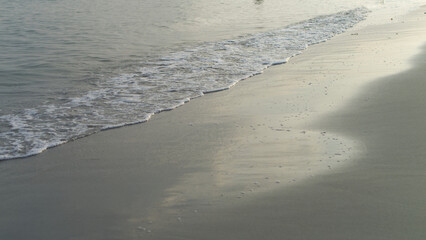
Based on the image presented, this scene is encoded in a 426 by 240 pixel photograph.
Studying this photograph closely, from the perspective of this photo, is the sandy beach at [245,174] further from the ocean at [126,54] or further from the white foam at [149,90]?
the ocean at [126,54]

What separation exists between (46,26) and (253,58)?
8480 mm

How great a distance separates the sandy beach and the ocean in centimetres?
74

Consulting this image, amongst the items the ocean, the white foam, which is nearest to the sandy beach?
the white foam

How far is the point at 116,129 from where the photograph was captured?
20.9 ft

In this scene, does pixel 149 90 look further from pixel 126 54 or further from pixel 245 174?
pixel 245 174

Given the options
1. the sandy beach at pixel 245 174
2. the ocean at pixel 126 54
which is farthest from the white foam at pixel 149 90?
the sandy beach at pixel 245 174

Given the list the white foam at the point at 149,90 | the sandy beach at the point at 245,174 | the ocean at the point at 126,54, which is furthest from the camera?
the ocean at the point at 126,54

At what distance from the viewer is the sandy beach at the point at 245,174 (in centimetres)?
380

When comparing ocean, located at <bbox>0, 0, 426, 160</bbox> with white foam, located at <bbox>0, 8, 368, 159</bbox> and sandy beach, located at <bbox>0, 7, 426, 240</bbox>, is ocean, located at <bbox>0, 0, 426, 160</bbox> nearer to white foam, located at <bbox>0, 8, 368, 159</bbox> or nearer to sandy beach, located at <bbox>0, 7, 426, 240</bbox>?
white foam, located at <bbox>0, 8, 368, 159</bbox>

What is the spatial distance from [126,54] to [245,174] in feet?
25.1

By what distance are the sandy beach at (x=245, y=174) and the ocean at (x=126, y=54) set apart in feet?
2.42

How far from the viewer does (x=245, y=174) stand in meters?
4.72

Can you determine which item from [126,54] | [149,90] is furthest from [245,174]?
[126,54]

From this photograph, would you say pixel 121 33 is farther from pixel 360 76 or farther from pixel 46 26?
pixel 360 76
